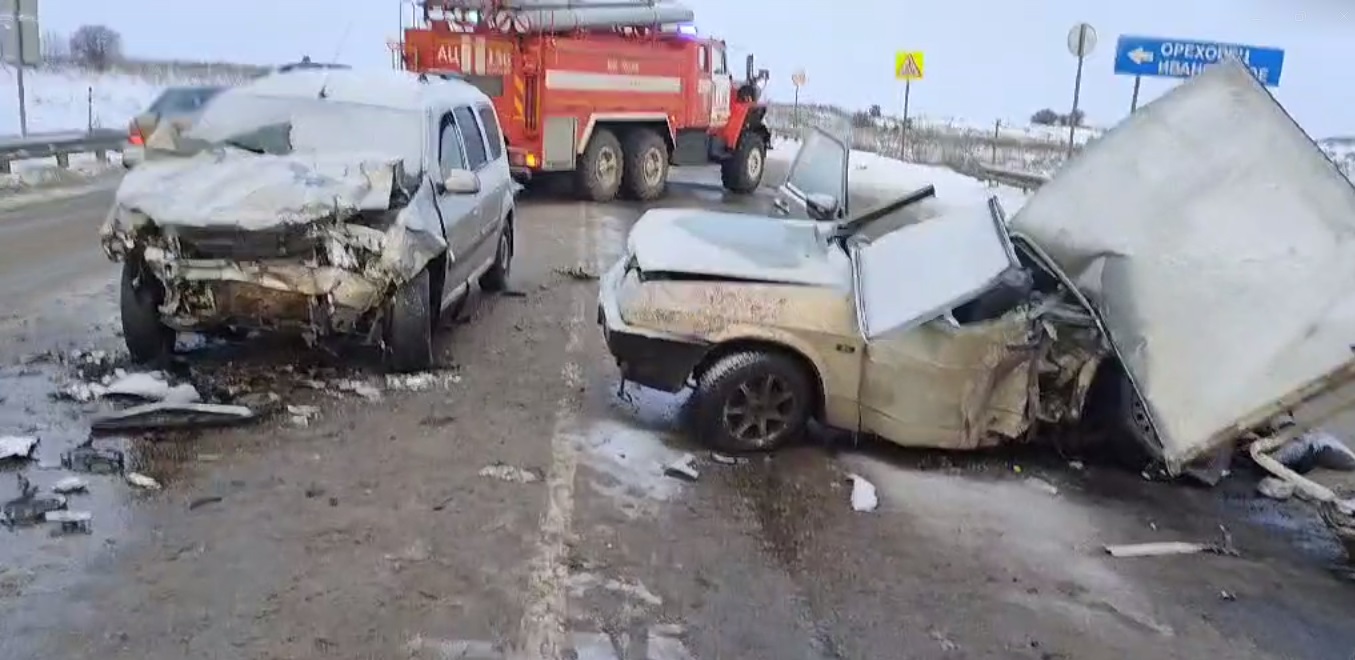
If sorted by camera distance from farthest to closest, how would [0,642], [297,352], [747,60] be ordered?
[747,60], [297,352], [0,642]

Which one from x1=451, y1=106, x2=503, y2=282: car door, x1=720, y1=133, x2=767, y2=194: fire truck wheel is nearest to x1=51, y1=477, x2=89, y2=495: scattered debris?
x1=451, y1=106, x2=503, y2=282: car door

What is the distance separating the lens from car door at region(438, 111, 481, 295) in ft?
25.7

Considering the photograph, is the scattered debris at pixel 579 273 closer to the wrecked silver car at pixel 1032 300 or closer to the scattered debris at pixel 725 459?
the wrecked silver car at pixel 1032 300

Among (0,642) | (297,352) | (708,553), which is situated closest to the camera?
(0,642)

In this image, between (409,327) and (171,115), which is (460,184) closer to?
(409,327)

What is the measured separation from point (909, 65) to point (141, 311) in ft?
64.1

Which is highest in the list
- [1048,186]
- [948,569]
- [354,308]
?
[1048,186]

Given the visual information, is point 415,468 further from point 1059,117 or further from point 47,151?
point 1059,117

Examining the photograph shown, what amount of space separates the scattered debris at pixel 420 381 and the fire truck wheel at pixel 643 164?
11628 millimetres

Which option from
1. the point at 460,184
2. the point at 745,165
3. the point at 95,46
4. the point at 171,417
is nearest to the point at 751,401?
the point at 460,184

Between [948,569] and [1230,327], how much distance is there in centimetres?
166

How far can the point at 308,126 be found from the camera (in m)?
8.18

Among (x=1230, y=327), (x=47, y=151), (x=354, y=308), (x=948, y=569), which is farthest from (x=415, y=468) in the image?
(x=47, y=151)

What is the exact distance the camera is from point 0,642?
154 inches
